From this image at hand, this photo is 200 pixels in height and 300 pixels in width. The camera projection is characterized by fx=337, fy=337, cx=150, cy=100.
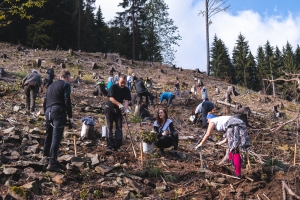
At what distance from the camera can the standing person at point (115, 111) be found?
281 inches

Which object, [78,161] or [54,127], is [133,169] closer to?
[78,161]

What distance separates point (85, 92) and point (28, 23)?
943 inches

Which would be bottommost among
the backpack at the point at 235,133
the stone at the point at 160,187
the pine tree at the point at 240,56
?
the stone at the point at 160,187

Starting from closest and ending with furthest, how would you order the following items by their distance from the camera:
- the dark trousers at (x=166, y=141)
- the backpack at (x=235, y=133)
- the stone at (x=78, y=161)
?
the stone at (x=78, y=161) < the backpack at (x=235, y=133) < the dark trousers at (x=166, y=141)

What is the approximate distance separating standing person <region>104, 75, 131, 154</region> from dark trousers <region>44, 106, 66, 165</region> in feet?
5.17

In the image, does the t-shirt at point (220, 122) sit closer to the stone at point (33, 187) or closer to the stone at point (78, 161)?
the stone at point (78, 161)

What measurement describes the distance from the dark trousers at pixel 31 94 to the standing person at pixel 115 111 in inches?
164

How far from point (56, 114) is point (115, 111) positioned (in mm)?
1805

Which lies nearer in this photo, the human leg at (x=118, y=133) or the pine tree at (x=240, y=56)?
the human leg at (x=118, y=133)

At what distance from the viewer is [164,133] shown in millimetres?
7570

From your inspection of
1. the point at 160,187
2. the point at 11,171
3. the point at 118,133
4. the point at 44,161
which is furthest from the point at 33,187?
the point at 118,133

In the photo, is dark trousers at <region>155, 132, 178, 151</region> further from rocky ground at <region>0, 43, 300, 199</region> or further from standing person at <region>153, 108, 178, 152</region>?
rocky ground at <region>0, 43, 300, 199</region>

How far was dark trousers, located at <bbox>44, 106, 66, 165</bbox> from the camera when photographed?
5.42m

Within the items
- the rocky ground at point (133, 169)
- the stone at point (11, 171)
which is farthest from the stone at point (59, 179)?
the stone at point (11, 171)
